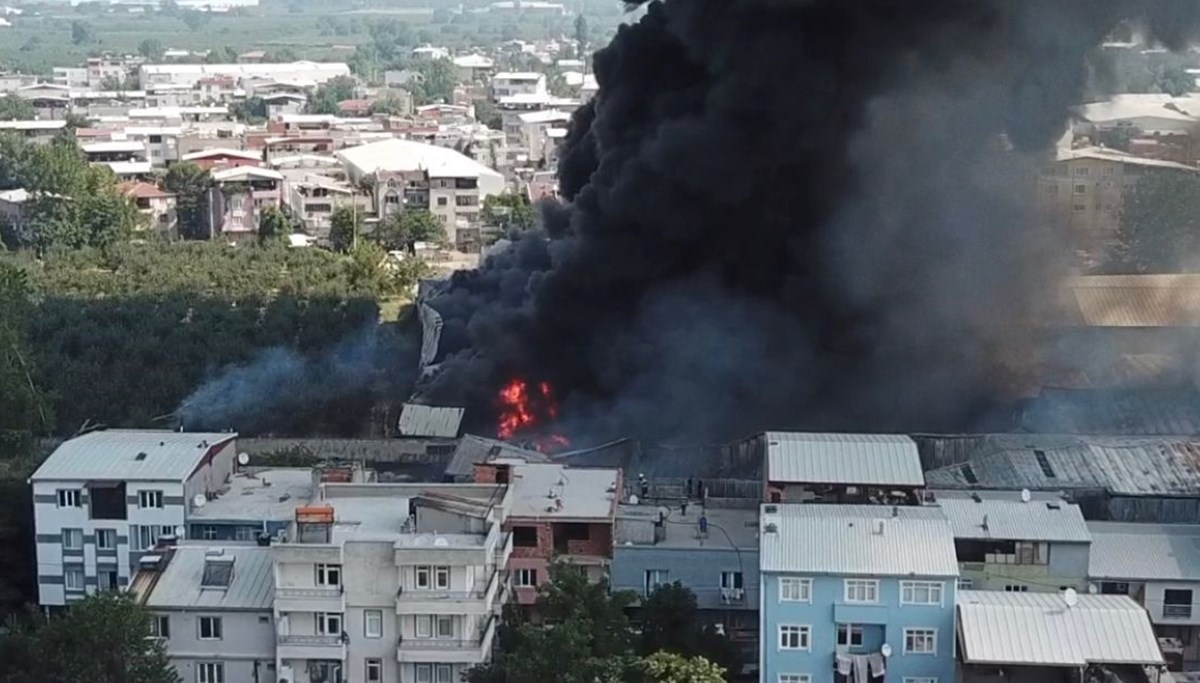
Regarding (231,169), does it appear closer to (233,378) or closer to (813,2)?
(233,378)

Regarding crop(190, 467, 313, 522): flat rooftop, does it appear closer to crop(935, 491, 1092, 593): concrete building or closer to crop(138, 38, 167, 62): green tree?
crop(935, 491, 1092, 593): concrete building

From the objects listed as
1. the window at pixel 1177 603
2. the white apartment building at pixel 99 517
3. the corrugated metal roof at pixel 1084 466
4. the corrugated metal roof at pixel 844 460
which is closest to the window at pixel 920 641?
the corrugated metal roof at pixel 844 460

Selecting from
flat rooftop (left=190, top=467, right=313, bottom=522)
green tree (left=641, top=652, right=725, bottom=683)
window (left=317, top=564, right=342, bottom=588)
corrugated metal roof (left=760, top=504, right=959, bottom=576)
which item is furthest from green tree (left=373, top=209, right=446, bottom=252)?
green tree (left=641, top=652, right=725, bottom=683)

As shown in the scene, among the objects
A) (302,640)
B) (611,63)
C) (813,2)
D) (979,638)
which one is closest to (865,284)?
(813,2)

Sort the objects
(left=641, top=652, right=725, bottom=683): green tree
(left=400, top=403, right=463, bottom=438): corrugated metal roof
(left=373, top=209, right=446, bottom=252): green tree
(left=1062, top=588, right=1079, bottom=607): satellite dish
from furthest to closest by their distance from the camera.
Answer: (left=373, top=209, right=446, bottom=252): green tree
(left=400, top=403, right=463, bottom=438): corrugated metal roof
(left=1062, top=588, right=1079, bottom=607): satellite dish
(left=641, top=652, right=725, bottom=683): green tree

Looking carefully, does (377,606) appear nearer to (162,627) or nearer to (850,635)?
(162,627)

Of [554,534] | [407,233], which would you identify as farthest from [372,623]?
[407,233]

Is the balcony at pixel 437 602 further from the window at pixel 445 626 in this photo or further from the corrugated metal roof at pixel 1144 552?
the corrugated metal roof at pixel 1144 552
